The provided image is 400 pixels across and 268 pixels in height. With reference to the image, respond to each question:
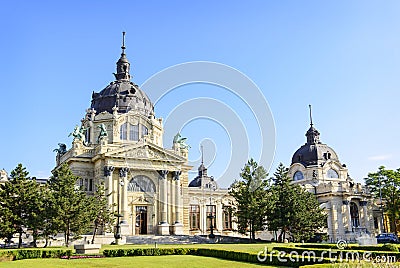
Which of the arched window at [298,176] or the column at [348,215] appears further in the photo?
the arched window at [298,176]

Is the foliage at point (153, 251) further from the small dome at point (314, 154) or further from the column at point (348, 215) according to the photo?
the small dome at point (314, 154)

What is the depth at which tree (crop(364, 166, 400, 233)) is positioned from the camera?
240 ft

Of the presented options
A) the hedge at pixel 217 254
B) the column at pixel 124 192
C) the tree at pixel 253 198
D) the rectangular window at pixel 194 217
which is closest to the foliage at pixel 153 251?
the hedge at pixel 217 254

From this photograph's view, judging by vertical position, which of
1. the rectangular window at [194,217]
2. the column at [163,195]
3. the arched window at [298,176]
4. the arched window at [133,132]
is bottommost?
the rectangular window at [194,217]

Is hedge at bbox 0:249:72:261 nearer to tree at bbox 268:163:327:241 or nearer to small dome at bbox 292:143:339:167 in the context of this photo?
tree at bbox 268:163:327:241

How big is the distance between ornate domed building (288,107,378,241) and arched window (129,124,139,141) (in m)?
30.4

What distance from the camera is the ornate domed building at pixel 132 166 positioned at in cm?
5925

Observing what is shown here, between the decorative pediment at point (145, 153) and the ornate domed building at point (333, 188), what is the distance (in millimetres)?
26322

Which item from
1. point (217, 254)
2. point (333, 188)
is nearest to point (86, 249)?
point (217, 254)

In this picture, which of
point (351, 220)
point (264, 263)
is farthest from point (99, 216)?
point (351, 220)

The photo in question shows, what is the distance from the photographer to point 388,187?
74.4 metres

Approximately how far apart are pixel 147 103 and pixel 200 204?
2007 centimetres

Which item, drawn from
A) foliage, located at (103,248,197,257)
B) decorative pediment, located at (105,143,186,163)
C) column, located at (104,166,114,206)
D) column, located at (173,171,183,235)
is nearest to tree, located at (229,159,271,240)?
column, located at (173,171,183,235)

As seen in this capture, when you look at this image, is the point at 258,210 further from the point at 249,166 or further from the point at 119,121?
the point at 119,121
